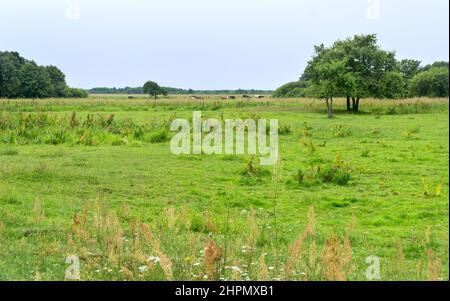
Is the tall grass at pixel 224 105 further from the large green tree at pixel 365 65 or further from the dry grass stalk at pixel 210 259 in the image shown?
the dry grass stalk at pixel 210 259

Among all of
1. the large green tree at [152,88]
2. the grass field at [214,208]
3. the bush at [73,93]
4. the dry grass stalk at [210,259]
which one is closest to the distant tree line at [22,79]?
the bush at [73,93]

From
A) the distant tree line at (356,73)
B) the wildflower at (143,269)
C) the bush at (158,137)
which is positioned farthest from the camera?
the distant tree line at (356,73)

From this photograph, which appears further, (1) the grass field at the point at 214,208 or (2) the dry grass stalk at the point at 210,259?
(1) the grass field at the point at 214,208

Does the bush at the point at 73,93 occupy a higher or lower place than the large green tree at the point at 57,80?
lower

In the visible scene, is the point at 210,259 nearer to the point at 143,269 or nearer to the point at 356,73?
the point at 143,269

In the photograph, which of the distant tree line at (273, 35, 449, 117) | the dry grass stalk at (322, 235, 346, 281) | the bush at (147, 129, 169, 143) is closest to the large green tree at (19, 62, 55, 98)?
the distant tree line at (273, 35, 449, 117)

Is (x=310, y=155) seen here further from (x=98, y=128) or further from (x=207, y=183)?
(x=98, y=128)

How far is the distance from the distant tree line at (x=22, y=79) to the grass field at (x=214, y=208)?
4355 cm

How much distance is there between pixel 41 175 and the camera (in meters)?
12.5

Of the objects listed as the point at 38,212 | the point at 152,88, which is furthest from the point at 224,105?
the point at 38,212

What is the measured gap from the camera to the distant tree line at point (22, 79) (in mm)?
62188

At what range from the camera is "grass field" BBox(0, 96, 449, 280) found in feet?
18.3
